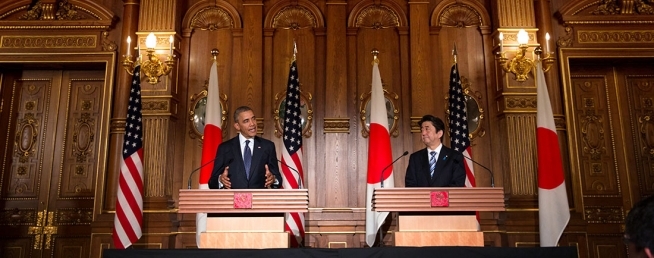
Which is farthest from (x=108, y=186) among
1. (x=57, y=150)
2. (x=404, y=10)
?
(x=404, y=10)

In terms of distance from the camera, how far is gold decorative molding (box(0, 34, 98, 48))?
7.44 m

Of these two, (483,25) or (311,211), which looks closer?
(311,211)

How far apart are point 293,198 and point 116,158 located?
3.62 m

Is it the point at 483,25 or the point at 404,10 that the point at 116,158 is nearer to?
the point at 404,10

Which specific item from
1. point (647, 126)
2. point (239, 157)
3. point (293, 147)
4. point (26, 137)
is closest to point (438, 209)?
point (239, 157)

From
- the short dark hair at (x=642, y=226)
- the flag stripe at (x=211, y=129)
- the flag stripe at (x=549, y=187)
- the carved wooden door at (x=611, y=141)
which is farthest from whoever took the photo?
the carved wooden door at (x=611, y=141)

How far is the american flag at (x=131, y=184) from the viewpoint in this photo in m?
6.16

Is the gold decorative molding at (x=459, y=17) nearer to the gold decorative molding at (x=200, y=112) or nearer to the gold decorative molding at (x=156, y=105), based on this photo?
the gold decorative molding at (x=200, y=112)

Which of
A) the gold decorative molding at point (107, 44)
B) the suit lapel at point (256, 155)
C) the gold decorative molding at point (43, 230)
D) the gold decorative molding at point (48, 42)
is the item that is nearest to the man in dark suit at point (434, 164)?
the suit lapel at point (256, 155)

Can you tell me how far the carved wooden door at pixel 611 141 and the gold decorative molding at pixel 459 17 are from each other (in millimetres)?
1438

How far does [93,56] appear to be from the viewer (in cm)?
743

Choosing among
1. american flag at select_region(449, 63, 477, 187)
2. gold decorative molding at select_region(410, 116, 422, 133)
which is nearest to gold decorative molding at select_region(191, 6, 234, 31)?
gold decorative molding at select_region(410, 116, 422, 133)

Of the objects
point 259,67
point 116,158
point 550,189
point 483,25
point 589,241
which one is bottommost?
point 589,241

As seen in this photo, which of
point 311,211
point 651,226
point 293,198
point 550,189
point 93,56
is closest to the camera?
point 651,226
